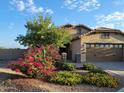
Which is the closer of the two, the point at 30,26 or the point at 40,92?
the point at 40,92

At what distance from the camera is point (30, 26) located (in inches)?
1232

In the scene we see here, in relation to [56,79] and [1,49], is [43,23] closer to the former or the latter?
[1,49]

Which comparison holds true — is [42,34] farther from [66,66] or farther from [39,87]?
[39,87]

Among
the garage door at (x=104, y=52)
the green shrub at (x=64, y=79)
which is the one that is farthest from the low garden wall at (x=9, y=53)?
the green shrub at (x=64, y=79)

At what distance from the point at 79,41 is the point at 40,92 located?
23.0m

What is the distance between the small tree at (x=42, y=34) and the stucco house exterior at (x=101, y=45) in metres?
2.37

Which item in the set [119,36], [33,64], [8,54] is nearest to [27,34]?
[8,54]

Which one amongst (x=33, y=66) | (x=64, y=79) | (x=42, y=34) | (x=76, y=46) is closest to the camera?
(x=64, y=79)

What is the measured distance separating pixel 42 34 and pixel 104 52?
27.3 ft

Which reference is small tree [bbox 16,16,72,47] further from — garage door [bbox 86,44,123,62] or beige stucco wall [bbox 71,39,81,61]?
garage door [bbox 86,44,123,62]

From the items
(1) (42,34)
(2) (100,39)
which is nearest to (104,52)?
(2) (100,39)

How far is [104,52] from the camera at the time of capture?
3241 cm

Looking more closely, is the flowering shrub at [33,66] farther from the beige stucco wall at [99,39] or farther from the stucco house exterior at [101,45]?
the beige stucco wall at [99,39]

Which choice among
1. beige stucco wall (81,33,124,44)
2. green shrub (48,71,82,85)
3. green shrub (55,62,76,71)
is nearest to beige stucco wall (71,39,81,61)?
beige stucco wall (81,33,124,44)
